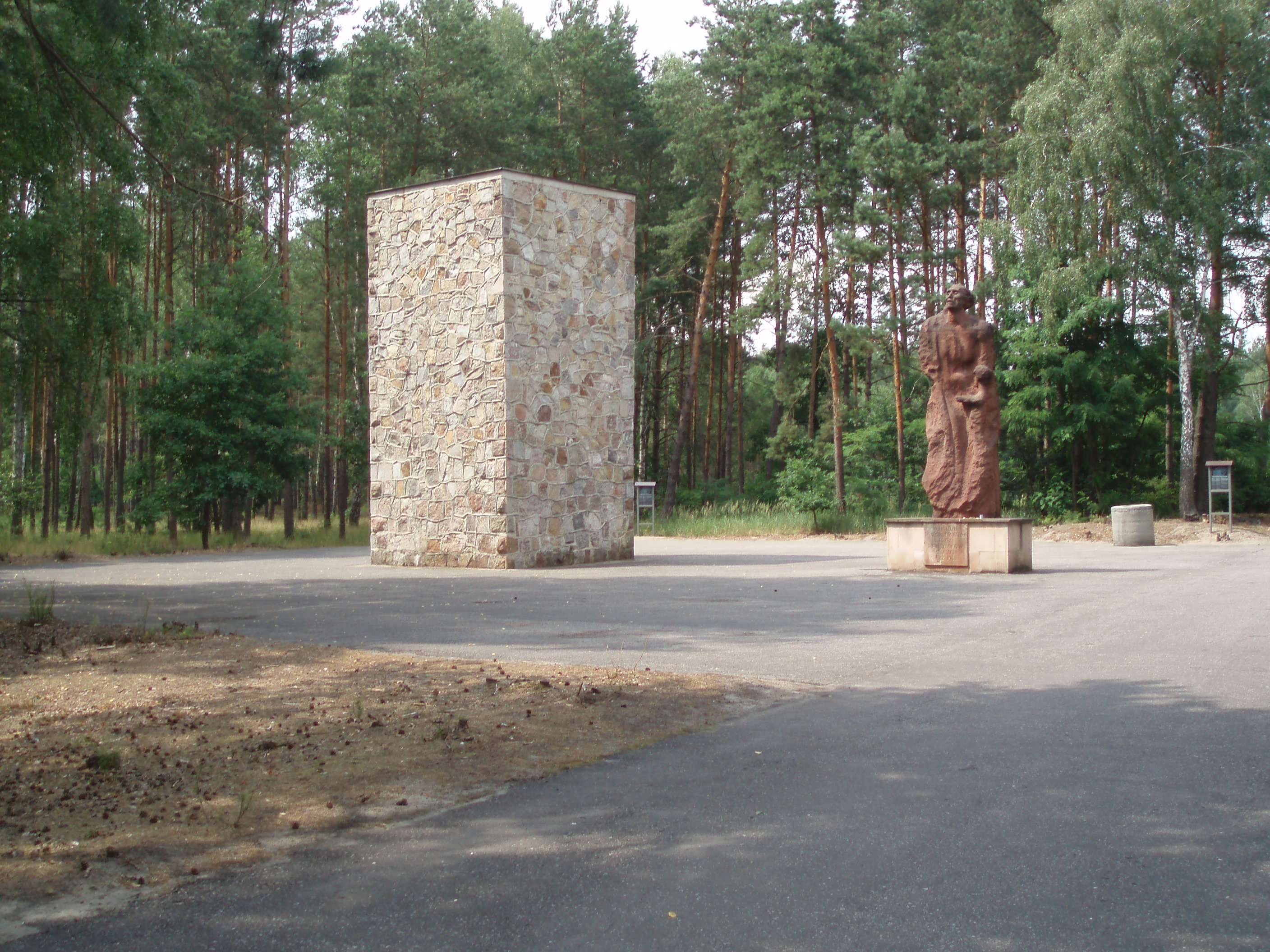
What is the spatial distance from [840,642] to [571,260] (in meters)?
10.3

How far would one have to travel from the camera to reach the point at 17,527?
924 inches

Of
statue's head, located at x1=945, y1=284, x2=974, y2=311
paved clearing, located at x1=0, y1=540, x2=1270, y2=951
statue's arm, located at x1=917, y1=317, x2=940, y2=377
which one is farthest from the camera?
statue's arm, located at x1=917, y1=317, x2=940, y2=377

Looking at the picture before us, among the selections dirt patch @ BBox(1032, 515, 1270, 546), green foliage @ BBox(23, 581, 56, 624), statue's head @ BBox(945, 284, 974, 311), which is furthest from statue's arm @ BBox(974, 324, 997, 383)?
green foliage @ BBox(23, 581, 56, 624)

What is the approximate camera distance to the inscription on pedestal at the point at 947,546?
567 inches

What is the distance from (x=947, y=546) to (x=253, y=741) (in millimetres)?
11431

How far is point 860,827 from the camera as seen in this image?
3562 millimetres

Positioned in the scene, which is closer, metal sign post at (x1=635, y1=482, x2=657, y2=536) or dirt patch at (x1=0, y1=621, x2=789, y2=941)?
dirt patch at (x1=0, y1=621, x2=789, y2=941)

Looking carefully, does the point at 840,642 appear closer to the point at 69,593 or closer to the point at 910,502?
the point at 69,593

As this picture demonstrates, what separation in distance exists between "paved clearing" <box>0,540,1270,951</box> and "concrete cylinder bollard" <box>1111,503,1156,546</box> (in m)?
14.5

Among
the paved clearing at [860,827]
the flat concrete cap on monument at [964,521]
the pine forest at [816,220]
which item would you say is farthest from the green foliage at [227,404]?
the paved clearing at [860,827]

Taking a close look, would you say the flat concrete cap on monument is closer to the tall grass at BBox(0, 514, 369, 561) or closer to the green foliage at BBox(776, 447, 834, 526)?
the green foliage at BBox(776, 447, 834, 526)

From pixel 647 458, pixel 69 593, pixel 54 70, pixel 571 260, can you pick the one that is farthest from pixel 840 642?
pixel 647 458

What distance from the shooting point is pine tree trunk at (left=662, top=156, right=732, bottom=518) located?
110 feet

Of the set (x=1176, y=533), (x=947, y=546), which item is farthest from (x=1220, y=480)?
(x=947, y=546)
